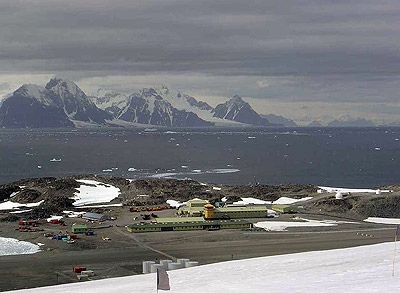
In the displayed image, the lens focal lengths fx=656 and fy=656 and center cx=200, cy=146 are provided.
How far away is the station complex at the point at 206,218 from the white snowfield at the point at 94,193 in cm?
1932

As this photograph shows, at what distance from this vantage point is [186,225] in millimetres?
84000

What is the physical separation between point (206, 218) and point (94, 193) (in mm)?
32784

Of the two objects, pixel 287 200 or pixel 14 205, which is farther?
pixel 287 200

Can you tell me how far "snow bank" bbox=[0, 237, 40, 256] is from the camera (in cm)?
6958

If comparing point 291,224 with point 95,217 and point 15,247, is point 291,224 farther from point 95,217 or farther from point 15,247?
point 15,247

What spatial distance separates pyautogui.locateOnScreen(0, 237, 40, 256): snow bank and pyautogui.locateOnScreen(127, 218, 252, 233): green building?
44.2 feet

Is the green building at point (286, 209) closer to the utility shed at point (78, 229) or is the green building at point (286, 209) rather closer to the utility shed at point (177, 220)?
the utility shed at point (177, 220)

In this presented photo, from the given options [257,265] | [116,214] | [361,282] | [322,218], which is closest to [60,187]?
[116,214]

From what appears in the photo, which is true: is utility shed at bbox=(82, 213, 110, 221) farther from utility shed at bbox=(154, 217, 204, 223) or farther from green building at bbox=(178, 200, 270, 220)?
green building at bbox=(178, 200, 270, 220)

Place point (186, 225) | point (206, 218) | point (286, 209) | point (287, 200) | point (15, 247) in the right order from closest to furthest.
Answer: point (15, 247), point (186, 225), point (206, 218), point (286, 209), point (287, 200)

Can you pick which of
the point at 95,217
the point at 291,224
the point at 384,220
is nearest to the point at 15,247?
the point at 95,217

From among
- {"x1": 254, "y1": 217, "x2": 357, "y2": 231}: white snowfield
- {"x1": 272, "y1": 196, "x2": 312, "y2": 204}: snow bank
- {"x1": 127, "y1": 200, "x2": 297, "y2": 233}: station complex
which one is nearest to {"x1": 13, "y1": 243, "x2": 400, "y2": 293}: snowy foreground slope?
{"x1": 254, "y1": 217, "x2": 357, "y2": 231}: white snowfield

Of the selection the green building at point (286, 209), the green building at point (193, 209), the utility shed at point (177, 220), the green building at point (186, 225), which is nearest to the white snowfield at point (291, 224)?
the green building at point (186, 225)

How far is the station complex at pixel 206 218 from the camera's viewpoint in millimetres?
83000
